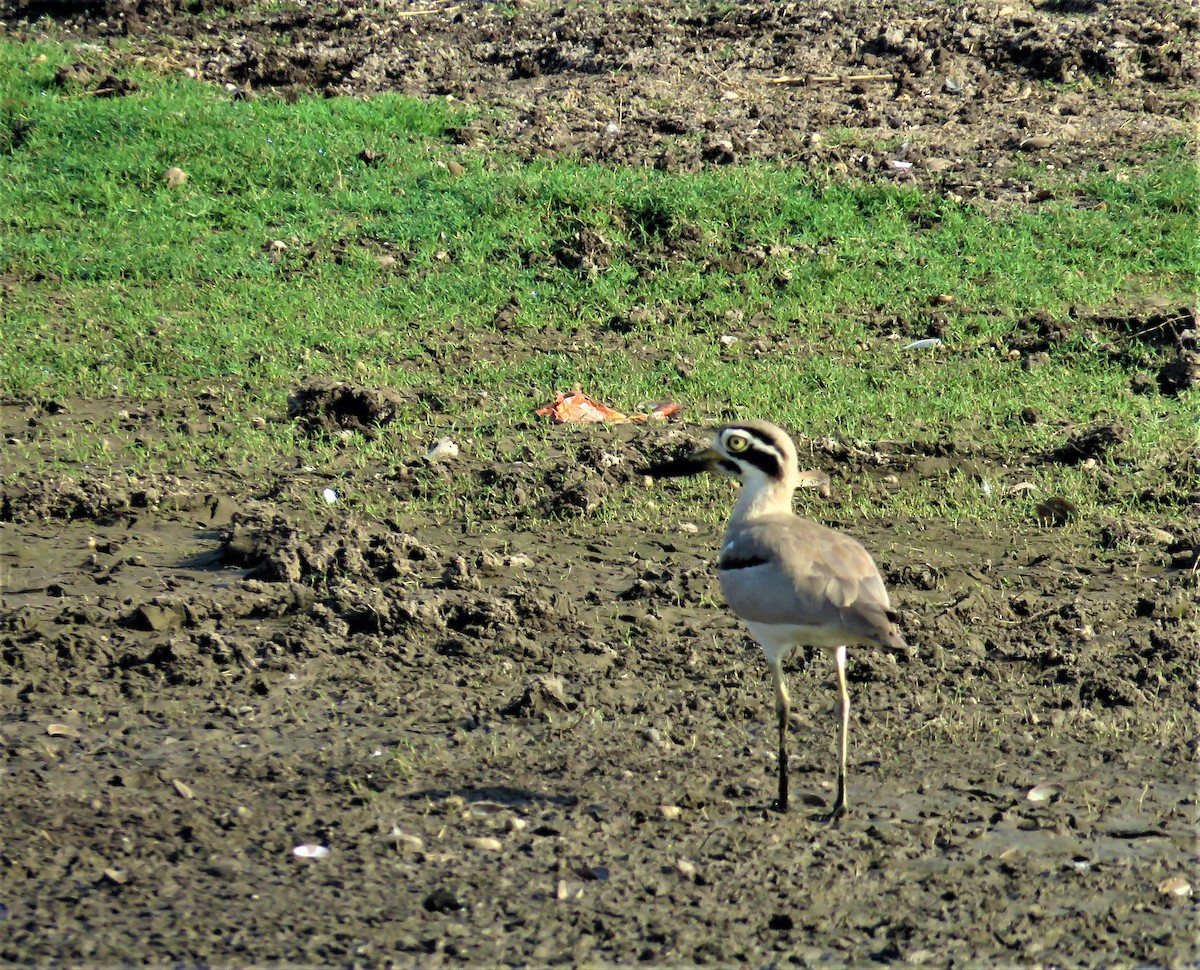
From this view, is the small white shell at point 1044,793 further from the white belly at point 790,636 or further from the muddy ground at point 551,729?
the white belly at point 790,636

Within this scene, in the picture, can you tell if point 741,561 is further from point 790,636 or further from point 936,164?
point 936,164

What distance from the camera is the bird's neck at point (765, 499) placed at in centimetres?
556

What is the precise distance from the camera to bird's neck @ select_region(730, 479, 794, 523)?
556 centimetres

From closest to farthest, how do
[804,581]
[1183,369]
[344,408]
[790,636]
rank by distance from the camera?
[804,581], [790,636], [344,408], [1183,369]

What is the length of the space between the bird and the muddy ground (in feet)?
1.60

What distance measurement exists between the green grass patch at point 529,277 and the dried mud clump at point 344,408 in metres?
0.22

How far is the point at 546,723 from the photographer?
575 cm

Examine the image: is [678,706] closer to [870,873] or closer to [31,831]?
[870,873]

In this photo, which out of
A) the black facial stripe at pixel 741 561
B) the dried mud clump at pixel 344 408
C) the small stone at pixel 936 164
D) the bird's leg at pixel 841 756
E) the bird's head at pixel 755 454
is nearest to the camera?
the bird's leg at pixel 841 756

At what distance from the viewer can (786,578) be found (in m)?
5.05

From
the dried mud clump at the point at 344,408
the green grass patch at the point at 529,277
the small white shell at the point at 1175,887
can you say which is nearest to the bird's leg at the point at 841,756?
the small white shell at the point at 1175,887

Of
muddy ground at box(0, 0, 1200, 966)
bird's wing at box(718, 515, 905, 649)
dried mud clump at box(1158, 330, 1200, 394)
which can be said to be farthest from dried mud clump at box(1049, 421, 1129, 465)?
bird's wing at box(718, 515, 905, 649)

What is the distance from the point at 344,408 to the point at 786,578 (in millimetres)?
4490

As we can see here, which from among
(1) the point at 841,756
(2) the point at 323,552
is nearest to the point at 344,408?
(2) the point at 323,552
